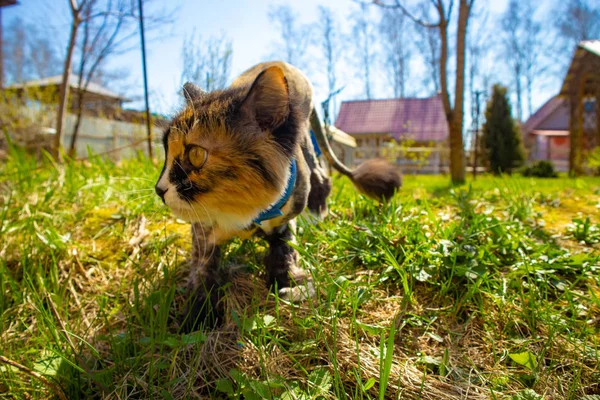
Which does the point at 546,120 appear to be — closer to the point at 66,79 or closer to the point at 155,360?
the point at 66,79

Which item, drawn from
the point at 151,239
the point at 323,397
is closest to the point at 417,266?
the point at 323,397

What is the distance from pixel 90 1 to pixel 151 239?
14.4ft

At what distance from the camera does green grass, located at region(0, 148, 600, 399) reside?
1343 millimetres

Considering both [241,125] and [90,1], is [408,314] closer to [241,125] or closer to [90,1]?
[241,125]

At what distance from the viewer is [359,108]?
40.1ft

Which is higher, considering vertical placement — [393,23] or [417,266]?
[393,23]

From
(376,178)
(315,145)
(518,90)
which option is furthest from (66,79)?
(518,90)

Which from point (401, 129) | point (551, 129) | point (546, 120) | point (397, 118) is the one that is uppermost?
point (546, 120)

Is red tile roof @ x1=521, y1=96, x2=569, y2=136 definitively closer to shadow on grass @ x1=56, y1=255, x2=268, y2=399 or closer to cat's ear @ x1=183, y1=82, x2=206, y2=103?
cat's ear @ x1=183, y1=82, x2=206, y2=103

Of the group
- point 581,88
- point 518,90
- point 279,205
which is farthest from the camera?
point 518,90

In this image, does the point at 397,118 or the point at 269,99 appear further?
the point at 397,118

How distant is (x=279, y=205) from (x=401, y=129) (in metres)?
14.2

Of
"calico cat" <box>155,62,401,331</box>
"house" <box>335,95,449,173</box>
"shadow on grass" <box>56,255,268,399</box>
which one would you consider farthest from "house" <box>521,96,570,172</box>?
"shadow on grass" <box>56,255,268,399</box>

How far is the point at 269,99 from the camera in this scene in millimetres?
1425
